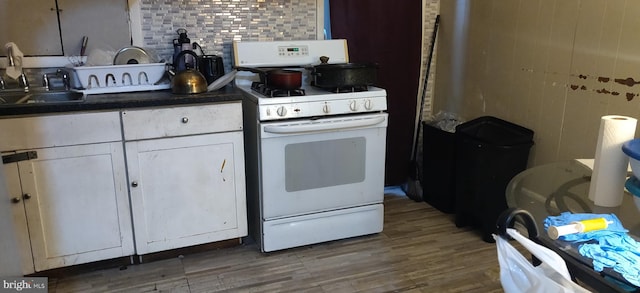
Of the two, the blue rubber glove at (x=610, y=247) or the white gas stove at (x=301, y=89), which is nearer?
the blue rubber glove at (x=610, y=247)

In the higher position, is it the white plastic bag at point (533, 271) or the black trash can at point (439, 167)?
the white plastic bag at point (533, 271)

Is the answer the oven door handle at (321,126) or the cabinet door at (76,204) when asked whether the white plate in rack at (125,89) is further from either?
the oven door handle at (321,126)

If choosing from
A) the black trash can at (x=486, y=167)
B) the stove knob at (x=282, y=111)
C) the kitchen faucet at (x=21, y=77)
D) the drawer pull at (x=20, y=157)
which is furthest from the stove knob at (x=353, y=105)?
the kitchen faucet at (x=21, y=77)

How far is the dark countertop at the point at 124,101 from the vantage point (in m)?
2.12

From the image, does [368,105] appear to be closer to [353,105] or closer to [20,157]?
[353,105]

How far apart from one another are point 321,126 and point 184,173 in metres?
0.73

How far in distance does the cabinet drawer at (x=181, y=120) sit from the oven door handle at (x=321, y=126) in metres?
0.20

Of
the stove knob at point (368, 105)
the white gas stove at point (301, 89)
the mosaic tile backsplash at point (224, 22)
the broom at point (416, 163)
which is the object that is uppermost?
the mosaic tile backsplash at point (224, 22)

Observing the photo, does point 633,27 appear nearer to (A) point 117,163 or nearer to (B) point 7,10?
(A) point 117,163

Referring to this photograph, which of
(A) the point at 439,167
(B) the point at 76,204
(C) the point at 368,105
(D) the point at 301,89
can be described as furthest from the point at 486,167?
(B) the point at 76,204

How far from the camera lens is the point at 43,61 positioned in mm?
2617

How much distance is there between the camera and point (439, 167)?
10.4 feet

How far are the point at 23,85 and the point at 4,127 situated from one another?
55 cm

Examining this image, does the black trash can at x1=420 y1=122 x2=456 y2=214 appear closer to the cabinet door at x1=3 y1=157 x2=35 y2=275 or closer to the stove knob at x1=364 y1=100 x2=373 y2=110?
the stove knob at x1=364 y1=100 x2=373 y2=110
